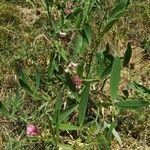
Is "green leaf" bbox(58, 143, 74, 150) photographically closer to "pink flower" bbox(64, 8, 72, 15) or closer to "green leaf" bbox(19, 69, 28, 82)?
"green leaf" bbox(19, 69, 28, 82)

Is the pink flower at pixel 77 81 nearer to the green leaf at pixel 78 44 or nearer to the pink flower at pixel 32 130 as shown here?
the green leaf at pixel 78 44

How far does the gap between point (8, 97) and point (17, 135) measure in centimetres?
19

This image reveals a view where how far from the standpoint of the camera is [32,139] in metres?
1.82

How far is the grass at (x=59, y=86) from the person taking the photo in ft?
5.85

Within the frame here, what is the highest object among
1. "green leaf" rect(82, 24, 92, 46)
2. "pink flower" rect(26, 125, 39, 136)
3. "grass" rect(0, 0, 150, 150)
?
"green leaf" rect(82, 24, 92, 46)

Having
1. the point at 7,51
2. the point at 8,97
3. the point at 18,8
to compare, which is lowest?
the point at 8,97

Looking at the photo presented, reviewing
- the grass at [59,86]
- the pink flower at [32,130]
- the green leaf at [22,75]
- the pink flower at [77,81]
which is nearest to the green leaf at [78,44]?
the grass at [59,86]

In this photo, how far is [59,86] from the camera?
1.98 meters

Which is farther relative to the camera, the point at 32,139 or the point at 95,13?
the point at 95,13

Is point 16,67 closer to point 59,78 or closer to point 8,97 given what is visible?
point 8,97

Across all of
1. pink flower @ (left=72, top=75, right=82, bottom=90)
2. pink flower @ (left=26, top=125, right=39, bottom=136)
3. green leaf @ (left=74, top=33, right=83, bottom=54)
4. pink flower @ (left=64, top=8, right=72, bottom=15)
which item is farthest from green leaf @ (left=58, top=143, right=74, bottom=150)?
pink flower @ (left=64, top=8, right=72, bottom=15)

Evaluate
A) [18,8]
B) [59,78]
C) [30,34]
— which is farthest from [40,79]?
[18,8]

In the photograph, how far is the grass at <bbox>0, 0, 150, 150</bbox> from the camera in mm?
1782

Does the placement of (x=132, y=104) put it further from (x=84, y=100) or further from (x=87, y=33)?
(x=87, y=33)
